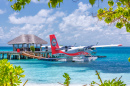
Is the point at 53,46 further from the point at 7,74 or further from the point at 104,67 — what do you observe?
the point at 7,74

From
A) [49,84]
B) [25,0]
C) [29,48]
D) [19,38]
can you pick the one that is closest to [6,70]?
[25,0]

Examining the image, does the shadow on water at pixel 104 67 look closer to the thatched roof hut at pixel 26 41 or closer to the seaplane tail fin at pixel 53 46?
the seaplane tail fin at pixel 53 46

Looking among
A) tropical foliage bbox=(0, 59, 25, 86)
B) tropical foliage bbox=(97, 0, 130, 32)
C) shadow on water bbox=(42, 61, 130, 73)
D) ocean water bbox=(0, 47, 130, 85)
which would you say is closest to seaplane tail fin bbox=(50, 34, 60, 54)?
shadow on water bbox=(42, 61, 130, 73)

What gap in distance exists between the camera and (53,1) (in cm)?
179

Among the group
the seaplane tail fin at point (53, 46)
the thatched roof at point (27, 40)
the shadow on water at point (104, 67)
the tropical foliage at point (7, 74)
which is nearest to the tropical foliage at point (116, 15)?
the tropical foliage at point (7, 74)

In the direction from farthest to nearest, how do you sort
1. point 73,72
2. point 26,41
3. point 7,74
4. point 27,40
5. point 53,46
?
point 27,40, point 26,41, point 53,46, point 73,72, point 7,74

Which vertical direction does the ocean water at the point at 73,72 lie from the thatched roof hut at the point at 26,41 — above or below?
below

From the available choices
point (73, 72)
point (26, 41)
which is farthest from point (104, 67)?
point (26, 41)

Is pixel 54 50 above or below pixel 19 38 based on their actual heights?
below

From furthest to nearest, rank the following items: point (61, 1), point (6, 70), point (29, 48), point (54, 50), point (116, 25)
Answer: point (29, 48) < point (54, 50) < point (116, 25) < point (6, 70) < point (61, 1)

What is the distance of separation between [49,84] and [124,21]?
10.7 meters

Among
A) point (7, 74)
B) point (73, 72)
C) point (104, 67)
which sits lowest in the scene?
point (104, 67)

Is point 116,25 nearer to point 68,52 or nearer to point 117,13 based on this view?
point 117,13

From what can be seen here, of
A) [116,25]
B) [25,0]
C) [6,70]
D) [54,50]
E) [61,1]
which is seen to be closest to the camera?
[61,1]
